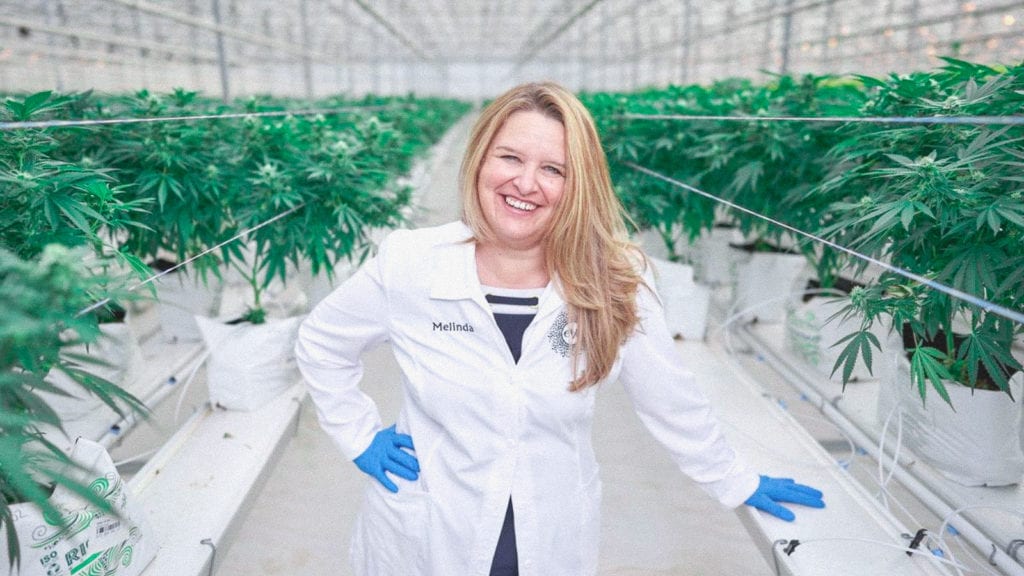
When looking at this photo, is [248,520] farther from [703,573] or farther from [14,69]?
[14,69]

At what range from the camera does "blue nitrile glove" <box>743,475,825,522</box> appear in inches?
59.2

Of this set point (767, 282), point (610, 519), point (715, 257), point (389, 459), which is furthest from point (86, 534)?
point (715, 257)

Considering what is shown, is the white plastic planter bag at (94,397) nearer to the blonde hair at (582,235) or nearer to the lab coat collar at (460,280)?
the lab coat collar at (460,280)

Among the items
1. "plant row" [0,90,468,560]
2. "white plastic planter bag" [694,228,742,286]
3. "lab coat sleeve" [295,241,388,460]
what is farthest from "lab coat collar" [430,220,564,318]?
"white plastic planter bag" [694,228,742,286]

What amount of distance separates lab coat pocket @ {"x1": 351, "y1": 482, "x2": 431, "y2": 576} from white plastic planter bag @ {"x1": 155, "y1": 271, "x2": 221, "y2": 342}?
6.40 ft

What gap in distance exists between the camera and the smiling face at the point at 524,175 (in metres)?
1.20

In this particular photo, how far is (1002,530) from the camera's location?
1.56 metres

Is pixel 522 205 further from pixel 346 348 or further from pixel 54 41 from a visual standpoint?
pixel 54 41

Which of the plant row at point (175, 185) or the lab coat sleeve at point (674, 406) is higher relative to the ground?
the plant row at point (175, 185)

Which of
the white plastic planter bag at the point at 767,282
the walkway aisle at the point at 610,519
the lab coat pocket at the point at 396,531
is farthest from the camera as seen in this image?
the white plastic planter bag at the point at 767,282

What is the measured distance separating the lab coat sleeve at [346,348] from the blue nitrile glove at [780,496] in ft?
2.98

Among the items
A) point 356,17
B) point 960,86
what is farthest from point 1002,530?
point 356,17

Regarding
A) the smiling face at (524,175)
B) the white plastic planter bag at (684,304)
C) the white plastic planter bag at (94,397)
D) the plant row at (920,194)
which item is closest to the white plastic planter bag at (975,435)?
the plant row at (920,194)

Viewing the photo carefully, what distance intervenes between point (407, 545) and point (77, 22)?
59.1ft
